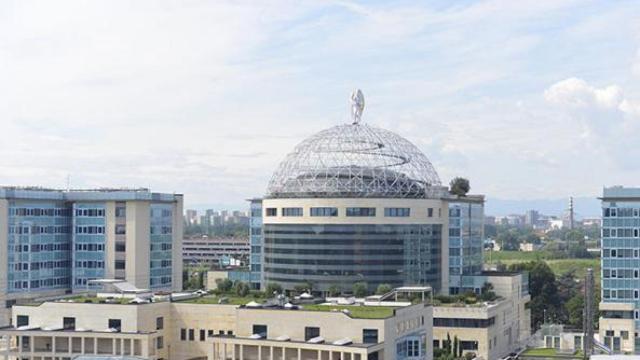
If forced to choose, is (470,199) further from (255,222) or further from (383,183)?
(255,222)

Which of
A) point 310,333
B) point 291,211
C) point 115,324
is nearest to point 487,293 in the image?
point 291,211

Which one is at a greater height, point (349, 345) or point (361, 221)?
point (361, 221)

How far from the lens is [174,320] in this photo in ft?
280

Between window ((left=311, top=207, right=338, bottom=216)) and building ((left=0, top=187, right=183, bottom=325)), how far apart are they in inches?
944

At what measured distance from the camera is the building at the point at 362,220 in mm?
107250

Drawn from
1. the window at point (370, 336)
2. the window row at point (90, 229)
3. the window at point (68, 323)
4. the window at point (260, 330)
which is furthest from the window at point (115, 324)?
the window row at point (90, 229)

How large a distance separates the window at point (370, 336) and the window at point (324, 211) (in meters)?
34.2

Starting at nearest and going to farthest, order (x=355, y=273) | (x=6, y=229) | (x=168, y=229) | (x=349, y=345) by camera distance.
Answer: (x=349, y=345) < (x=355, y=273) < (x=6, y=229) < (x=168, y=229)

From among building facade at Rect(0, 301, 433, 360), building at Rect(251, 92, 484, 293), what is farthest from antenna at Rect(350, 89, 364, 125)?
building facade at Rect(0, 301, 433, 360)

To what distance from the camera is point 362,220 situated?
352 ft

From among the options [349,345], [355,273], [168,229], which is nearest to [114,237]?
[168,229]

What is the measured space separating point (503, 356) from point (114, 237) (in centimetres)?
4741

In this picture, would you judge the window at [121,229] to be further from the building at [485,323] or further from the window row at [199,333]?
the building at [485,323]

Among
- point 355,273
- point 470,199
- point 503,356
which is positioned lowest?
point 503,356
